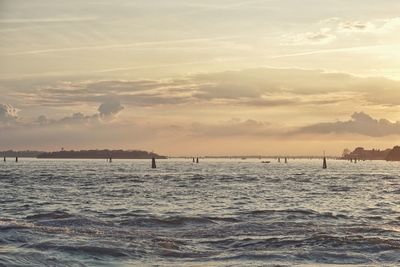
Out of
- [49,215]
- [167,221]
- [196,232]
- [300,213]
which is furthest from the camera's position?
[300,213]

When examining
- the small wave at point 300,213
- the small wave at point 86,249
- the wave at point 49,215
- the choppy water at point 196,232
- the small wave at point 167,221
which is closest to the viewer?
the choppy water at point 196,232

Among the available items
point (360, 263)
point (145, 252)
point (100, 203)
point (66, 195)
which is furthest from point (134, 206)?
point (360, 263)

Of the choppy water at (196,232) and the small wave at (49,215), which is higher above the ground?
the small wave at (49,215)


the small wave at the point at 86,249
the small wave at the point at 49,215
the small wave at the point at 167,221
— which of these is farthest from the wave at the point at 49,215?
the small wave at the point at 86,249

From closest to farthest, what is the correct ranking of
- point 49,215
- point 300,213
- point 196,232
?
1. point 196,232
2. point 49,215
3. point 300,213

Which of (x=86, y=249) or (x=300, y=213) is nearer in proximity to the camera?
Answer: (x=86, y=249)

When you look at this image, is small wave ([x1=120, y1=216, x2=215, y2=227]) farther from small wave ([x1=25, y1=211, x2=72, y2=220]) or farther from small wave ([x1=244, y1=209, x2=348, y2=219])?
small wave ([x1=244, y1=209, x2=348, y2=219])

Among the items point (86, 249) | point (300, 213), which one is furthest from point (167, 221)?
point (86, 249)

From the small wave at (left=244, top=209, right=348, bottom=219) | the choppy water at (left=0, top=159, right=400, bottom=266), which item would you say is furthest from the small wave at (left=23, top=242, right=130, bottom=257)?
the small wave at (left=244, top=209, right=348, bottom=219)

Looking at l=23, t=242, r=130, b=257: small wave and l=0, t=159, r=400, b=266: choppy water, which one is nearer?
l=0, t=159, r=400, b=266: choppy water

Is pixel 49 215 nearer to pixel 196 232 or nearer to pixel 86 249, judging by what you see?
pixel 196 232

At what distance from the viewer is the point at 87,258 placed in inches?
681

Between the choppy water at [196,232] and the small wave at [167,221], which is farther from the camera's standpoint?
the small wave at [167,221]

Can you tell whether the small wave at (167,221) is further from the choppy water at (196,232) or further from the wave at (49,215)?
the wave at (49,215)
